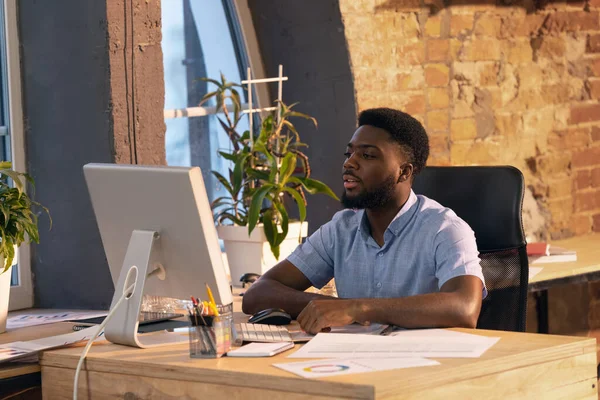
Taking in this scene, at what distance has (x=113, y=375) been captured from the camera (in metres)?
2.31

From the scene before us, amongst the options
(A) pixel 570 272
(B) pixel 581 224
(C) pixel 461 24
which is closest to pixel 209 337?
(A) pixel 570 272

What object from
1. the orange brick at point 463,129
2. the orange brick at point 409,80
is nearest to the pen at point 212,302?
the orange brick at point 409,80

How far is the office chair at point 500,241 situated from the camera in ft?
9.87

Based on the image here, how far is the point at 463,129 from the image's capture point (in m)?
4.36

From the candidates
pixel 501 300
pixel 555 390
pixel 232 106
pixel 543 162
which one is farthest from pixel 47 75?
pixel 543 162

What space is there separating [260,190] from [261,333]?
1310 mm

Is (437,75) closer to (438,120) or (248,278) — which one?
(438,120)

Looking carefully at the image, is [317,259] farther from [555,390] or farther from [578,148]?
[578,148]

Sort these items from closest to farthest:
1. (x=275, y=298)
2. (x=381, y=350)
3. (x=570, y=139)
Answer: (x=381, y=350), (x=275, y=298), (x=570, y=139)

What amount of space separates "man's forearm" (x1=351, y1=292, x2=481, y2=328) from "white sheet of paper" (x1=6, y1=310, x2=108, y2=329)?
82cm

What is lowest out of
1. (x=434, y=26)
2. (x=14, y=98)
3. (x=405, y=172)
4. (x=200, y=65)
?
Result: (x=405, y=172)

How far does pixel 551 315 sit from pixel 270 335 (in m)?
2.50

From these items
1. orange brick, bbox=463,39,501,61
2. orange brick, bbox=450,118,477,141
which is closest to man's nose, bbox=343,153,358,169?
orange brick, bbox=450,118,477,141

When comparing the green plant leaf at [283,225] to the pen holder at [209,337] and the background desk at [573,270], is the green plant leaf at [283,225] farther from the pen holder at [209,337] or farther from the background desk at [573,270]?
the pen holder at [209,337]
